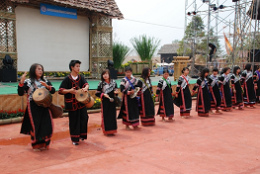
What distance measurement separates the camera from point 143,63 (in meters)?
19.2

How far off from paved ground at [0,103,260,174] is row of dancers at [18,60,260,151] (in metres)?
0.30

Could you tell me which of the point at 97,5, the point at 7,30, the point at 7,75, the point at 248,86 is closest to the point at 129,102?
the point at 248,86

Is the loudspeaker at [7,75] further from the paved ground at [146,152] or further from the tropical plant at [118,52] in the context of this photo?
the tropical plant at [118,52]

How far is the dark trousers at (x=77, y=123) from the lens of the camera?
495 cm

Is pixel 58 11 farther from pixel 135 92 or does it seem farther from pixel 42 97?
pixel 42 97

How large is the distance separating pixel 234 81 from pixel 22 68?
9299 millimetres

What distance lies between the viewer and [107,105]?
223 inches

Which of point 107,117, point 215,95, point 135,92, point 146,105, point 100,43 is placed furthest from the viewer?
point 100,43

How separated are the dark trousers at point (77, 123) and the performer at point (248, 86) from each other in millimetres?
7189

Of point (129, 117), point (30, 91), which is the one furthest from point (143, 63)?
point (30, 91)

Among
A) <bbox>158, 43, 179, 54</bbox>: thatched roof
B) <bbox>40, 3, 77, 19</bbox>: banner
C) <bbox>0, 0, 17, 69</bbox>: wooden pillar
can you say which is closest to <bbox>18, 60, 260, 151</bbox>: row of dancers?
<bbox>0, 0, 17, 69</bbox>: wooden pillar

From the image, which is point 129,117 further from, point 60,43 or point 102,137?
point 60,43

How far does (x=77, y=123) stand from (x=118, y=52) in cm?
1343

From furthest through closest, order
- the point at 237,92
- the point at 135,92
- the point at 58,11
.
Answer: the point at 58,11
the point at 237,92
the point at 135,92
